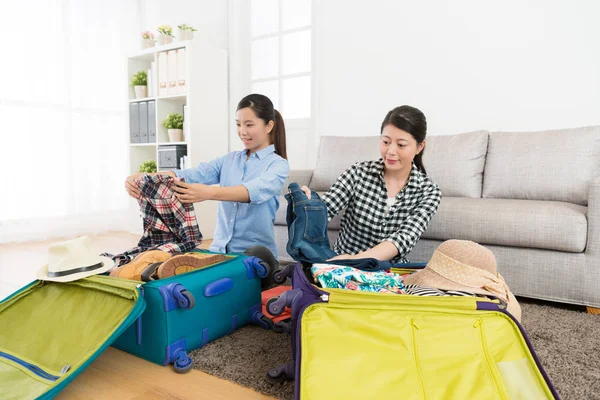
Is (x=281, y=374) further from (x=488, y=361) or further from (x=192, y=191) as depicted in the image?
(x=192, y=191)

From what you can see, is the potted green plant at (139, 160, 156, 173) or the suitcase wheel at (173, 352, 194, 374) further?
the potted green plant at (139, 160, 156, 173)

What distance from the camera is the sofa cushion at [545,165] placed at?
1.97 m

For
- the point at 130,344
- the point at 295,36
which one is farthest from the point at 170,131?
the point at 130,344

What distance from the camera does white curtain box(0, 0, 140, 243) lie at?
313cm

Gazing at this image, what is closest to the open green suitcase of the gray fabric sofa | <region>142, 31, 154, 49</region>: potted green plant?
the gray fabric sofa

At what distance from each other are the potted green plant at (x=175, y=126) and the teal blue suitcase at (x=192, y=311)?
7.06 ft

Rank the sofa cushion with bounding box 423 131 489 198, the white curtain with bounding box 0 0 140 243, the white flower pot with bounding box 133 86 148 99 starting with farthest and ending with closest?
the white flower pot with bounding box 133 86 148 99
the white curtain with bounding box 0 0 140 243
the sofa cushion with bounding box 423 131 489 198

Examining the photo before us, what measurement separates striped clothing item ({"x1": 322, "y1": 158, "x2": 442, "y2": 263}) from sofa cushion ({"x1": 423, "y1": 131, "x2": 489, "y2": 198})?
2.42 ft

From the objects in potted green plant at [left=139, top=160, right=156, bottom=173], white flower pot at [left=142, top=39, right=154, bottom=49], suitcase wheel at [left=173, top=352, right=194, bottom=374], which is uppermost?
white flower pot at [left=142, top=39, right=154, bottom=49]

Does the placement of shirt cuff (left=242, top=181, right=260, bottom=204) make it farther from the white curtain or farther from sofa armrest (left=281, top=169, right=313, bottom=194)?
the white curtain

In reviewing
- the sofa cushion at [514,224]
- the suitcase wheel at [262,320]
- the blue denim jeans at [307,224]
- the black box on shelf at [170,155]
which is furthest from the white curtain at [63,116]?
the sofa cushion at [514,224]

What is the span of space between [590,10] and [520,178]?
1.06 m

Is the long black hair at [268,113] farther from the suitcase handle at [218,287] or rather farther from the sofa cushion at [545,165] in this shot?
the sofa cushion at [545,165]

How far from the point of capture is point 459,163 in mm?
2242
